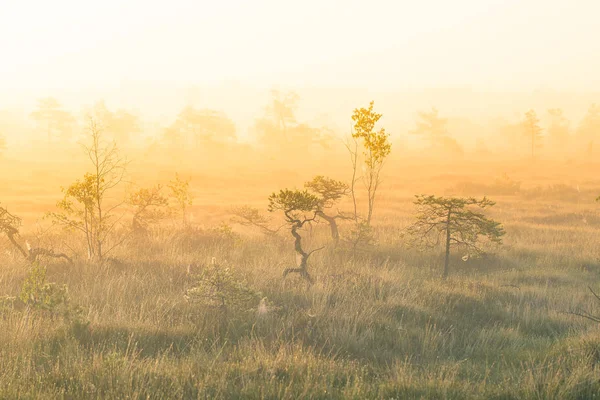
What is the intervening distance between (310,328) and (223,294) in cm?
129

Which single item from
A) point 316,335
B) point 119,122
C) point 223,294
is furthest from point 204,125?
point 316,335

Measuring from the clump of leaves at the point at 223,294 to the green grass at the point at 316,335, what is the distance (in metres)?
0.19

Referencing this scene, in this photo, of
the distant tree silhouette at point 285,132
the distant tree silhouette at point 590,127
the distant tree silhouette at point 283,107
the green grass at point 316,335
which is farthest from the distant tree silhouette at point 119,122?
the distant tree silhouette at point 590,127

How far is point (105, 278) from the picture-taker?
8391 mm

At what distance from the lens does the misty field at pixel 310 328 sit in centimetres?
440

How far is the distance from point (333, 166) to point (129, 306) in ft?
187

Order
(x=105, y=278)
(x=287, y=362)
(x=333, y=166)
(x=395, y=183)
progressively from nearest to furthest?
1. (x=287, y=362)
2. (x=105, y=278)
3. (x=395, y=183)
4. (x=333, y=166)

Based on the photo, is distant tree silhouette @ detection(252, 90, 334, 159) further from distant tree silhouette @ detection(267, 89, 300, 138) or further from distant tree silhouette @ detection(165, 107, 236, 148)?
distant tree silhouette @ detection(165, 107, 236, 148)

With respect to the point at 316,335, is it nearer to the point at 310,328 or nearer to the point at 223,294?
the point at 310,328

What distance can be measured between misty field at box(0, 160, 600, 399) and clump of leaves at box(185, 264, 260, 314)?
0.20ft

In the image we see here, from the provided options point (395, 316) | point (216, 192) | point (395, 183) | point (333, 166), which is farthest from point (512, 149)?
point (395, 316)

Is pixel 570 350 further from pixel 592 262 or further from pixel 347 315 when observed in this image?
pixel 592 262

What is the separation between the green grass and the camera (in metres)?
4.38

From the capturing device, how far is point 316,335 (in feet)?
19.9
